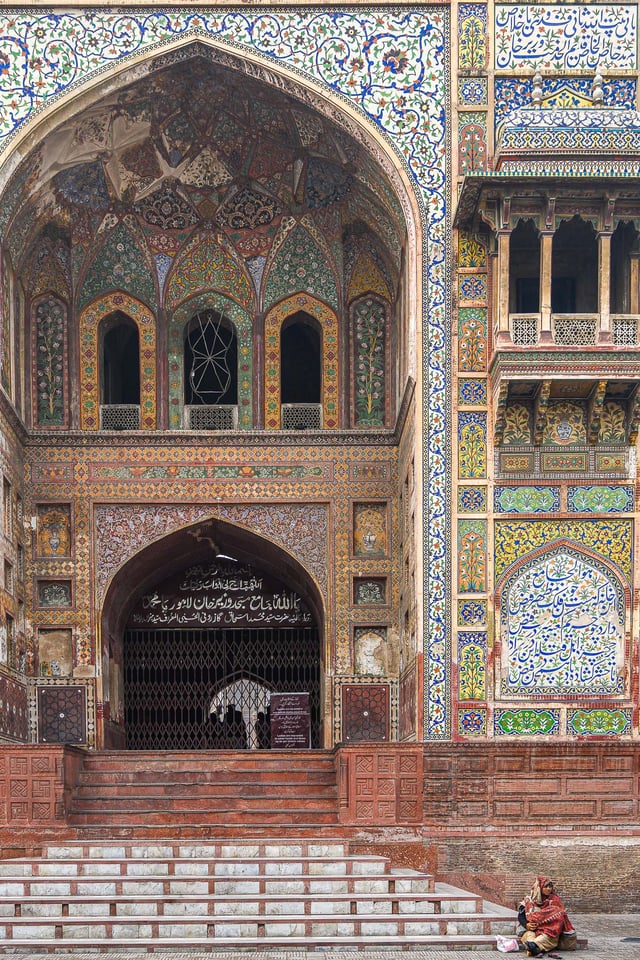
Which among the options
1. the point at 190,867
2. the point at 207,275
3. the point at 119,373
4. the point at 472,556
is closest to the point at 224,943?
the point at 190,867

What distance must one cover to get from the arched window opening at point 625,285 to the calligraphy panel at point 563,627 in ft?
8.02

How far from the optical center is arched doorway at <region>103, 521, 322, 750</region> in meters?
20.0

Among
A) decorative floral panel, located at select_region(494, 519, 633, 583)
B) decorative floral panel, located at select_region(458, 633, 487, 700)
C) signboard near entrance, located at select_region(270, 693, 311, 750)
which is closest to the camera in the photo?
decorative floral panel, located at select_region(458, 633, 487, 700)

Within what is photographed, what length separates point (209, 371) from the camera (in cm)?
2044

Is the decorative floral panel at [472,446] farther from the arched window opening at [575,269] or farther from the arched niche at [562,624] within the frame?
the arched window opening at [575,269]

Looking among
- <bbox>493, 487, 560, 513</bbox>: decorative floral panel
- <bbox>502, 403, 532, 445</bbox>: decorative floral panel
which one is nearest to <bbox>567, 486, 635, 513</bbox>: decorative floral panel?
<bbox>493, 487, 560, 513</bbox>: decorative floral panel

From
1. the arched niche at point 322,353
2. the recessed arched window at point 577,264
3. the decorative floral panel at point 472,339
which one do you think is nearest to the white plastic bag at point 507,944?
the decorative floral panel at point 472,339

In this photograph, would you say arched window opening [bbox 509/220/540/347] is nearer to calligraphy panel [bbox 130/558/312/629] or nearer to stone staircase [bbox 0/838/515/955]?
calligraphy panel [bbox 130/558/312/629]

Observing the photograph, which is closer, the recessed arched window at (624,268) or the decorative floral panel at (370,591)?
the recessed arched window at (624,268)

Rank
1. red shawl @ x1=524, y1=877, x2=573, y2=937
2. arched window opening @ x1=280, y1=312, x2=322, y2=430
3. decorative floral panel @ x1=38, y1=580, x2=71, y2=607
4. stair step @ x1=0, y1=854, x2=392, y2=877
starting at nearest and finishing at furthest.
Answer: red shawl @ x1=524, y1=877, x2=573, y2=937
stair step @ x1=0, y1=854, x2=392, y2=877
decorative floral panel @ x1=38, y1=580, x2=71, y2=607
arched window opening @ x1=280, y1=312, x2=322, y2=430

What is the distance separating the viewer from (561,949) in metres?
13.2

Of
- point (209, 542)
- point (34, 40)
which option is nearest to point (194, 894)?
point (209, 542)

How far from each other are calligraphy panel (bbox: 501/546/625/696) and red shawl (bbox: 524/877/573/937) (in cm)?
339

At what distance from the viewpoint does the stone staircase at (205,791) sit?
53.7ft
